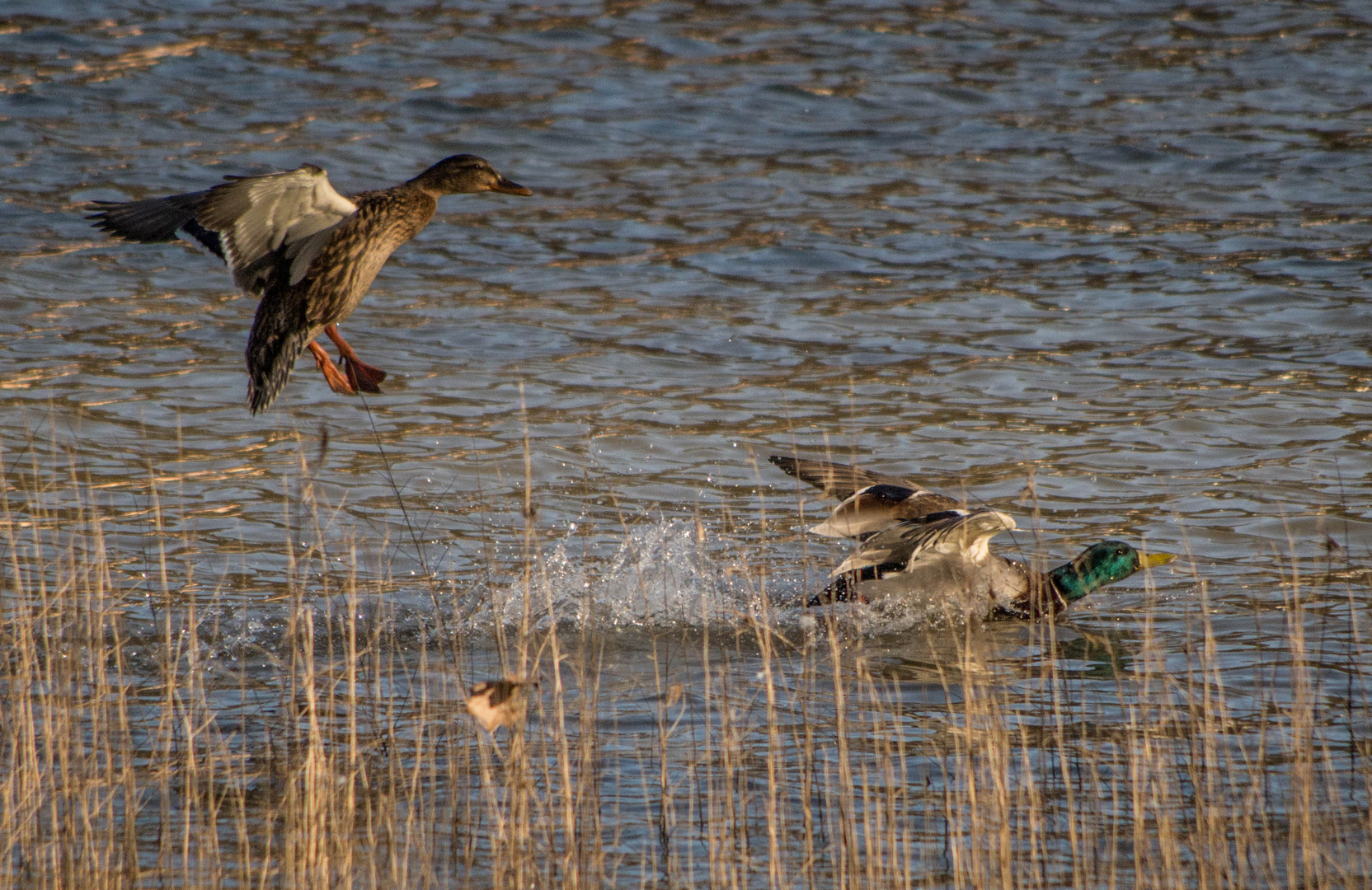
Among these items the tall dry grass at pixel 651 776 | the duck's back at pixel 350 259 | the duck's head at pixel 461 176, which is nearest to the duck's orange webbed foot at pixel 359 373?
the duck's back at pixel 350 259

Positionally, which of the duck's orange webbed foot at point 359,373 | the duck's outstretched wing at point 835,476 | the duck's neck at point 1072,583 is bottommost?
the duck's neck at point 1072,583

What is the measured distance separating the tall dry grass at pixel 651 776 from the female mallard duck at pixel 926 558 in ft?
1.91

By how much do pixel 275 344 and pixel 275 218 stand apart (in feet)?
1.48

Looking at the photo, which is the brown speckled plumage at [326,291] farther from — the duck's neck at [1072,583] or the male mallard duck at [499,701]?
the duck's neck at [1072,583]

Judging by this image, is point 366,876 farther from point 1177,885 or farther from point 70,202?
point 70,202

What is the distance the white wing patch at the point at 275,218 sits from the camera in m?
5.59

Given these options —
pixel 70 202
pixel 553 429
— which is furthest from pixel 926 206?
pixel 70 202

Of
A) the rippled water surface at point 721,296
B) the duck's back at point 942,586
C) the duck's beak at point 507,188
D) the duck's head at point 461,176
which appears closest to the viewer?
the duck's beak at point 507,188

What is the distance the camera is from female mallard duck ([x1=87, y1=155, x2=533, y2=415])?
5.69 meters

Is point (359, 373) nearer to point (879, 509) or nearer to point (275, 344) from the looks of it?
point (275, 344)

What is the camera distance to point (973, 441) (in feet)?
28.9

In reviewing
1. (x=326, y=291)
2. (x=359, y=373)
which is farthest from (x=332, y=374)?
(x=326, y=291)

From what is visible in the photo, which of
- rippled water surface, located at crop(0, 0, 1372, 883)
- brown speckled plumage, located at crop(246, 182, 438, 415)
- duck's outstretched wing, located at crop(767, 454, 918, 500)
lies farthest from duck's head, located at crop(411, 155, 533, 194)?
duck's outstretched wing, located at crop(767, 454, 918, 500)

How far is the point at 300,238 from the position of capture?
5.86 metres
